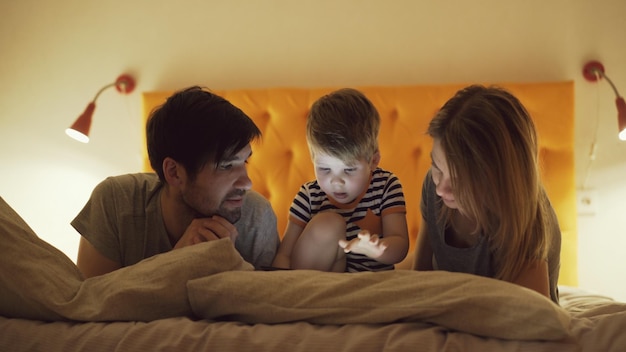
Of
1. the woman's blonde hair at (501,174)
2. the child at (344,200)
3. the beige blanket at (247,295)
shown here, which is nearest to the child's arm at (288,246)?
the child at (344,200)

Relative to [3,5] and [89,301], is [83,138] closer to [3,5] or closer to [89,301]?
[3,5]

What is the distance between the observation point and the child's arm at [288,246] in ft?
4.94

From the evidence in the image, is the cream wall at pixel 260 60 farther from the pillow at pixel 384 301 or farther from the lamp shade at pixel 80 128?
the pillow at pixel 384 301

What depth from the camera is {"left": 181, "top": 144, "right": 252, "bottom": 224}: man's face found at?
139 centimetres

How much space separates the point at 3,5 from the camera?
2.69 m

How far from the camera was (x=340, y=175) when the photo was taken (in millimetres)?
1452

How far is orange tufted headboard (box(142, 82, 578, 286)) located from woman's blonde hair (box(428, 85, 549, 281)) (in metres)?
1.01

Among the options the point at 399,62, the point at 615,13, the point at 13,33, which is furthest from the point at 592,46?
the point at 13,33

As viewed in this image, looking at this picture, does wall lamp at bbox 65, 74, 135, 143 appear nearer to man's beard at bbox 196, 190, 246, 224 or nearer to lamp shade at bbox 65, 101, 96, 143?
lamp shade at bbox 65, 101, 96, 143

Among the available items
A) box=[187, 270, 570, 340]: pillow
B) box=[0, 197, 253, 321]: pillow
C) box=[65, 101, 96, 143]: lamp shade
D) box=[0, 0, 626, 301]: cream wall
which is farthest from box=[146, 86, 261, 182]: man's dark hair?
box=[0, 0, 626, 301]: cream wall

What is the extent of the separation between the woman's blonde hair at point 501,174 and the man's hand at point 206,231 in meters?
0.56

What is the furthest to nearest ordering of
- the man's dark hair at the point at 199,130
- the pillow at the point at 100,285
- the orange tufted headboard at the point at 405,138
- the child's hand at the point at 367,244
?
1. the orange tufted headboard at the point at 405,138
2. the man's dark hair at the point at 199,130
3. the child's hand at the point at 367,244
4. the pillow at the point at 100,285

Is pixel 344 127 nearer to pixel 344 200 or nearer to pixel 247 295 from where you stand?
pixel 344 200

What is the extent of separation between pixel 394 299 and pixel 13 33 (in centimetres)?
261
